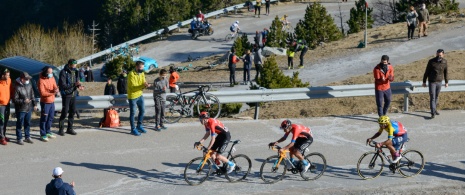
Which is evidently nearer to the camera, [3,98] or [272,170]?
[272,170]

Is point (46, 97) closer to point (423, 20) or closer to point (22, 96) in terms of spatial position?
point (22, 96)

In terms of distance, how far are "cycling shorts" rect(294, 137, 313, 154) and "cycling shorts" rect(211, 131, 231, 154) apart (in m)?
1.22

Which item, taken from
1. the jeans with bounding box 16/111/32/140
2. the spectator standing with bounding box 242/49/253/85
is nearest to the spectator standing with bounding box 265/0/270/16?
the spectator standing with bounding box 242/49/253/85

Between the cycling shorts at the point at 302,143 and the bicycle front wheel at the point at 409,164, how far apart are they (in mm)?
1718

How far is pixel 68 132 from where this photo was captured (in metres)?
16.1

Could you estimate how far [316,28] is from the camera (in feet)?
122

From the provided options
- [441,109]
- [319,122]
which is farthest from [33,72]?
[441,109]

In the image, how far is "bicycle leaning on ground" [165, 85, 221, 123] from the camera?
1786 centimetres

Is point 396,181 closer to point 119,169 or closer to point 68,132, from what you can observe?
point 119,169

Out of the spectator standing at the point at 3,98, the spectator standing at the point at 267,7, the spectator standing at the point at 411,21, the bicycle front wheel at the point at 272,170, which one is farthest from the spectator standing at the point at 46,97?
the spectator standing at the point at 267,7

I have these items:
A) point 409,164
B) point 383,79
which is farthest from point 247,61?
point 409,164

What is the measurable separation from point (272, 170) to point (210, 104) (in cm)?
488

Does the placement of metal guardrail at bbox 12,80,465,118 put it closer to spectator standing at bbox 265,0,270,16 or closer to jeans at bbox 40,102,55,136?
jeans at bbox 40,102,55,136

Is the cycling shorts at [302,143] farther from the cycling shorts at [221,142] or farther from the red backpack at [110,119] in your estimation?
the red backpack at [110,119]
